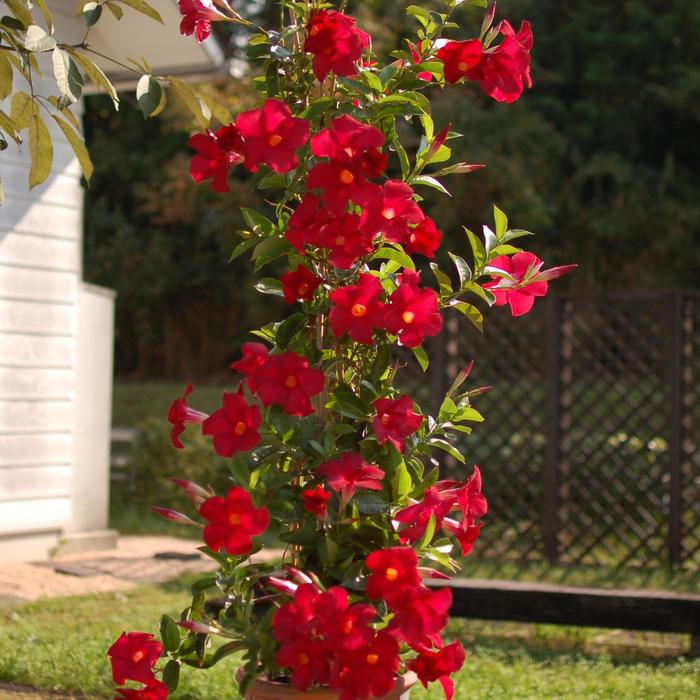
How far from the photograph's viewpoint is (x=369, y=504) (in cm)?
248

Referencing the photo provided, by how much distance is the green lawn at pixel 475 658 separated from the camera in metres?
4.12

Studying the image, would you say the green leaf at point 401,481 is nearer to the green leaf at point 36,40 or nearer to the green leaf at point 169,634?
the green leaf at point 169,634

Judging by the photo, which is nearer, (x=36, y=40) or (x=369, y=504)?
(x=36, y=40)

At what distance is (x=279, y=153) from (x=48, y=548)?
5.18m

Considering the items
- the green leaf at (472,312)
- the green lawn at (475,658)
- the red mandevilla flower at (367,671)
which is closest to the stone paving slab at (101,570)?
the green lawn at (475,658)

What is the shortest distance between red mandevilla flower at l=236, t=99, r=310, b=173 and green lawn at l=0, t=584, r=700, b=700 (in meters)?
2.19

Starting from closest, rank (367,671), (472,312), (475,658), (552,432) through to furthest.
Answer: (367,671) → (472,312) → (475,658) → (552,432)

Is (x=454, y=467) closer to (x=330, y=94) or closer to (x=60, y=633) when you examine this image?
(x=60, y=633)

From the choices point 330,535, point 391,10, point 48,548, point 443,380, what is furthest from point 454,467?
point 391,10

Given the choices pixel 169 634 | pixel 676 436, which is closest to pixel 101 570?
pixel 676 436

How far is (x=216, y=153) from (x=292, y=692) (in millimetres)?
1129

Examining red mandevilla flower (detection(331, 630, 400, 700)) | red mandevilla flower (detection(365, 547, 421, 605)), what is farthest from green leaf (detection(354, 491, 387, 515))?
red mandevilla flower (detection(331, 630, 400, 700))

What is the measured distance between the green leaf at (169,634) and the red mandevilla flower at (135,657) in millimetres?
26

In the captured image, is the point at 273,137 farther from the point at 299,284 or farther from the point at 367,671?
the point at 367,671
